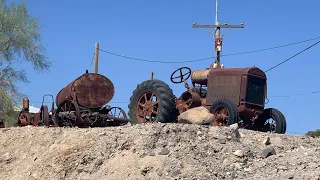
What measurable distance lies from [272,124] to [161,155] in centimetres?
493

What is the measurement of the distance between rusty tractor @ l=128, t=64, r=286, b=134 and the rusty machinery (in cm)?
224

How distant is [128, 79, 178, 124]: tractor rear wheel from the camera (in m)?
12.6

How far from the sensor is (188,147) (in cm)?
913

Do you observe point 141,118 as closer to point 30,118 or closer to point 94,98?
point 94,98

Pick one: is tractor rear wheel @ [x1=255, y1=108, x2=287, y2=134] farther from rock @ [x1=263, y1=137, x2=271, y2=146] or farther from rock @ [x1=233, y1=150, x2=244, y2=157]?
rock @ [x1=233, y1=150, x2=244, y2=157]

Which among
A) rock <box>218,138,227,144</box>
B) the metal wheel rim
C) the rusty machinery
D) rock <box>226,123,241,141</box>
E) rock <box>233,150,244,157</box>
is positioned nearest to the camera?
rock <box>233,150,244,157</box>

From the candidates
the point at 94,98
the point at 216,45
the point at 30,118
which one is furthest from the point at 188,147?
the point at 216,45

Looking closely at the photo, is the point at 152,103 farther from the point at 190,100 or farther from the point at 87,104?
the point at 87,104

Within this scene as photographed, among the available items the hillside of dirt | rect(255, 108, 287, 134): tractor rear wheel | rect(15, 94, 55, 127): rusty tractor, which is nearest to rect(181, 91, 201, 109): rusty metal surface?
rect(255, 108, 287, 134): tractor rear wheel

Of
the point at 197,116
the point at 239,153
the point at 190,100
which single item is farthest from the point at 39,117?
the point at 239,153

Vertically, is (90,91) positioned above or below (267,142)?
above

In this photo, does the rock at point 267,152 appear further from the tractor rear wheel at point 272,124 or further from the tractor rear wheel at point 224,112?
the tractor rear wheel at point 272,124

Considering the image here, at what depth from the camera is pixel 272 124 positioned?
43.4ft

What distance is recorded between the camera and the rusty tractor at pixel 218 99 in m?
12.7
